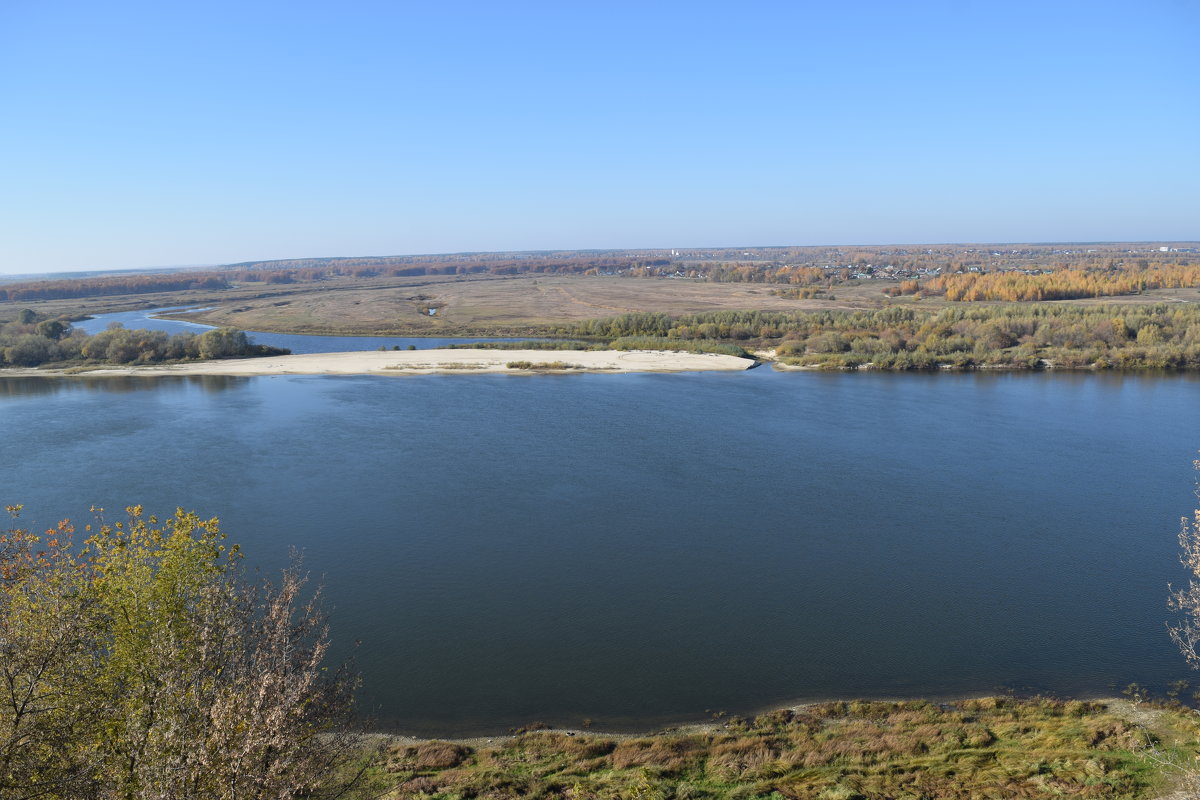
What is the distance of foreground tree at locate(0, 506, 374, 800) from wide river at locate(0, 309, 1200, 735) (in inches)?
156

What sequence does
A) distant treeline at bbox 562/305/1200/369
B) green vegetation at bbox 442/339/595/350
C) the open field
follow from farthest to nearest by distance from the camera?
the open field
green vegetation at bbox 442/339/595/350
distant treeline at bbox 562/305/1200/369

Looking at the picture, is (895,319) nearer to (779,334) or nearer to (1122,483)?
(779,334)

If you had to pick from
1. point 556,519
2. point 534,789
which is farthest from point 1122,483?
point 534,789

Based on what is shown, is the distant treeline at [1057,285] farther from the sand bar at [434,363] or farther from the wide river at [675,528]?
the wide river at [675,528]

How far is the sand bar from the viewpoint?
38.0 m

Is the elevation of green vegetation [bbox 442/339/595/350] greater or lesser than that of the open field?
lesser

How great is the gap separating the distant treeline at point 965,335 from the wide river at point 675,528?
7.94 metres

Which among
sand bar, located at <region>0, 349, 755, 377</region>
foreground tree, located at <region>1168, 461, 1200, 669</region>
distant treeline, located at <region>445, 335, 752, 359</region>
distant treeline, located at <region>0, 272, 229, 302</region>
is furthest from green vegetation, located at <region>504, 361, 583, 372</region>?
distant treeline, located at <region>0, 272, 229, 302</region>

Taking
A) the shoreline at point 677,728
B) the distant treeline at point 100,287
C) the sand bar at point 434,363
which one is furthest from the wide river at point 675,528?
the distant treeline at point 100,287

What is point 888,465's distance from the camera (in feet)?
70.8

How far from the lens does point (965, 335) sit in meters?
42.7

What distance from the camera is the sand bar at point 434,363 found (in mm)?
37969

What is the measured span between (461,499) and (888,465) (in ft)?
37.4

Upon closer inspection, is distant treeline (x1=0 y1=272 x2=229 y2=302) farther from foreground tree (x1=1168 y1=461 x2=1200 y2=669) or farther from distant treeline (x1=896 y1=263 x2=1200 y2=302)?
foreground tree (x1=1168 y1=461 x2=1200 y2=669)
